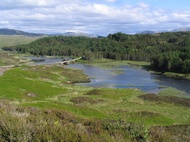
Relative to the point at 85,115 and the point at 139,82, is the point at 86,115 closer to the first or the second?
the point at 85,115

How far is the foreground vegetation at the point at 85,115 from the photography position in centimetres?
1172

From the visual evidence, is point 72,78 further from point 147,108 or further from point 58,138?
point 58,138

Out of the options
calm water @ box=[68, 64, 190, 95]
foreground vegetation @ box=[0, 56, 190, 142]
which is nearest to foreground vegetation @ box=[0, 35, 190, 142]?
foreground vegetation @ box=[0, 56, 190, 142]

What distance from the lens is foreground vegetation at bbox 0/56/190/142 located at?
11.7m

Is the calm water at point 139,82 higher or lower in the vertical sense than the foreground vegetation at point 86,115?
lower

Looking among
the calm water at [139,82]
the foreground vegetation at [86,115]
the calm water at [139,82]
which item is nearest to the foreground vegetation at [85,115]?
the foreground vegetation at [86,115]

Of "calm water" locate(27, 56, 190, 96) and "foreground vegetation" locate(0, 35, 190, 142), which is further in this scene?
"calm water" locate(27, 56, 190, 96)

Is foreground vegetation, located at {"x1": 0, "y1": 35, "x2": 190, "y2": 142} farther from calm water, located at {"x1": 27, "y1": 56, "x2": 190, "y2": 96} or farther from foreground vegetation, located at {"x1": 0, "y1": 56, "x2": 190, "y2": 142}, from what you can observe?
calm water, located at {"x1": 27, "y1": 56, "x2": 190, "y2": 96}

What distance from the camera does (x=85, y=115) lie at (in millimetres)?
39875

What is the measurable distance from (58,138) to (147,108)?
41.1 metres

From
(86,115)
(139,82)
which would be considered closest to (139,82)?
(139,82)

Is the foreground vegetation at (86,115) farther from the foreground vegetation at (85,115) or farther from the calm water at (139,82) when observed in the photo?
the calm water at (139,82)

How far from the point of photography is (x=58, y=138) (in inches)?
433

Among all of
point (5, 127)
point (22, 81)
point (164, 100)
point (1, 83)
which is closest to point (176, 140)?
point (5, 127)
